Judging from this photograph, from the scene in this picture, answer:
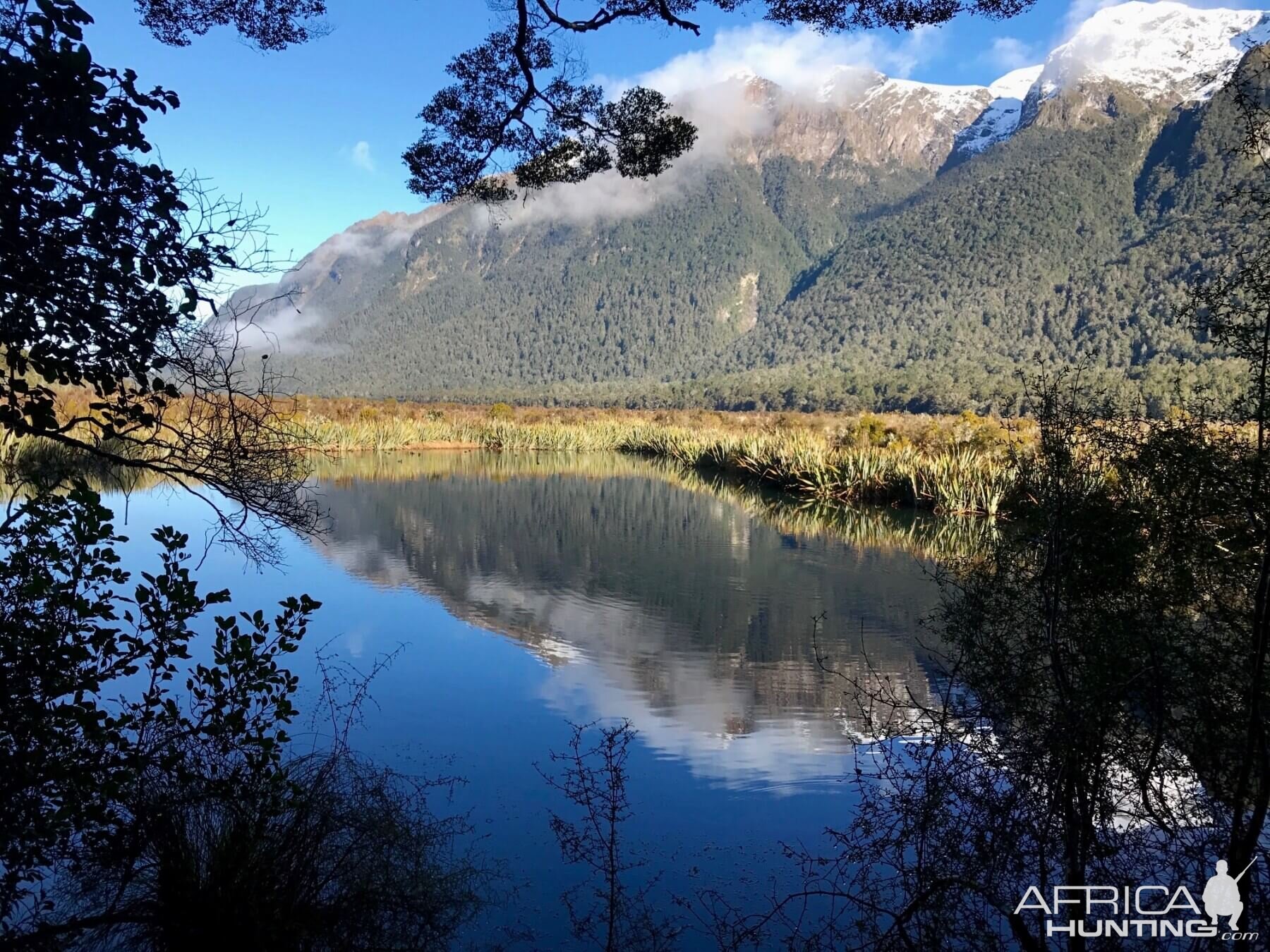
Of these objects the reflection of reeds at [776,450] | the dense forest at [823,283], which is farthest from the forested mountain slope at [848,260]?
the reflection of reeds at [776,450]

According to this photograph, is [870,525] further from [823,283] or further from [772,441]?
[823,283]

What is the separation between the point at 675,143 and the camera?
4.84m

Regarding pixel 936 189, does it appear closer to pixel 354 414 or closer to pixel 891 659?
pixel 354 414

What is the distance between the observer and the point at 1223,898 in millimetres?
2289

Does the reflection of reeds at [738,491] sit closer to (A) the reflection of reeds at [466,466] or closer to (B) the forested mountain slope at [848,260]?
(A) the reflection of reeds at [466,466]

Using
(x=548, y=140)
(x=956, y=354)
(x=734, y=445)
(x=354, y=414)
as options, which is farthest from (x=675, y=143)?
(x=956, y=354)

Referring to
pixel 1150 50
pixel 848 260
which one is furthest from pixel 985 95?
pixel 848 260

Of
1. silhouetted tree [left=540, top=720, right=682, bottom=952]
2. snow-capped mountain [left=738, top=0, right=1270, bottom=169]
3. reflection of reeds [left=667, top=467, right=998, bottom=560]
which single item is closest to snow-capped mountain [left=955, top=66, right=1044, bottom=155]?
snow-capped mountain [left=738, top=0, right=1270, bottom=169]

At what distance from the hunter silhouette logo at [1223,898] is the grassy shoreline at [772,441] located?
2229mm

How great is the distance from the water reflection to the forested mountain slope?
881 inches

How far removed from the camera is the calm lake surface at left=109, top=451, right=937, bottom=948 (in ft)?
13.2

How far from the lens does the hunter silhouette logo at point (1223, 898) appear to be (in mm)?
2230

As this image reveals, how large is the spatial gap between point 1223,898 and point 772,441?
60.5ft

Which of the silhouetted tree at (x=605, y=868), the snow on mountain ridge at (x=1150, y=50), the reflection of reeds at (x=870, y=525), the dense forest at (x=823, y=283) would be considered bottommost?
the silhouetted tree at (x=605, y=868)
